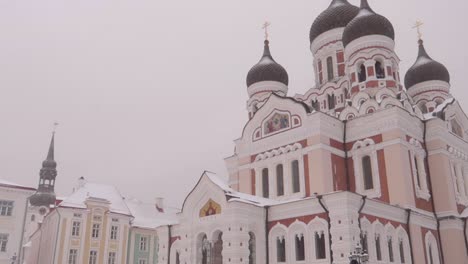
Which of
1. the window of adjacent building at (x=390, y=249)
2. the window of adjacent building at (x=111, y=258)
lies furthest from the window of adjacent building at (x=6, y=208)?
the window of adjacent building at (x=390, y=249)

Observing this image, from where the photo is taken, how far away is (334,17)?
2747 cm

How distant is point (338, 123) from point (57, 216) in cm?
2136

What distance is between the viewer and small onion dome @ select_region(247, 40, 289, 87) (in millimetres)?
28812

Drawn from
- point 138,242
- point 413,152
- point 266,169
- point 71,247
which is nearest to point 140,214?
point 138,242

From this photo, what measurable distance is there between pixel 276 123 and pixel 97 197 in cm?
1796

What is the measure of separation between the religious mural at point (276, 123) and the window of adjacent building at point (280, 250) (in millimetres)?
6239

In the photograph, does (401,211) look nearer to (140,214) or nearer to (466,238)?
(466,238)

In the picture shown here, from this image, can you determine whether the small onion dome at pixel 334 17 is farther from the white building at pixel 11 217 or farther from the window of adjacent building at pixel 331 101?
the white building at pixel 11 217

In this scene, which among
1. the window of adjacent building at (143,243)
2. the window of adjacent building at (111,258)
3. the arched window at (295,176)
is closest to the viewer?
the arched window at (295,176)

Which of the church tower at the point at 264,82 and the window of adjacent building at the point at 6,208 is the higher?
the church tower at the point at 264,82

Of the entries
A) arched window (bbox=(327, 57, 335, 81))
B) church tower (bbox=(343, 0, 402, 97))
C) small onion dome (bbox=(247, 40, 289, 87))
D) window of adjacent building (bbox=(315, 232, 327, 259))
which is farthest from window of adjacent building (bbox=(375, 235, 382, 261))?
small onion dome (bbox=(247, 40, 289, 87))

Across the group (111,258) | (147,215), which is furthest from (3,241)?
(147,215)

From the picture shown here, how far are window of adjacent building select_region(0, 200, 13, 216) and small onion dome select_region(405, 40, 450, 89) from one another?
27.2 metres

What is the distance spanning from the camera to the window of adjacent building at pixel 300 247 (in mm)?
16266
